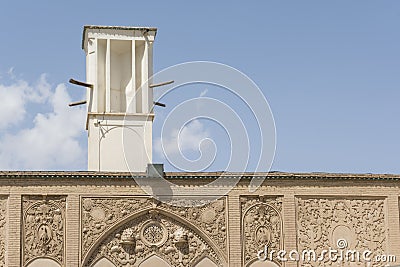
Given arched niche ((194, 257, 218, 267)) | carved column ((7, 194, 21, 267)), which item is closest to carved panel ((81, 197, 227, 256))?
arched niche ((194, 257, 218, 267))

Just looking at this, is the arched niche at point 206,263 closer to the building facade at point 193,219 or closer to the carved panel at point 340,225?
the building facade at point 193,219

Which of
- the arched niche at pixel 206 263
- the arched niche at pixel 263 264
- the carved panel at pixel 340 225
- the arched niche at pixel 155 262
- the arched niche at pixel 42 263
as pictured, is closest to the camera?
the arched niche at pixel 42 263

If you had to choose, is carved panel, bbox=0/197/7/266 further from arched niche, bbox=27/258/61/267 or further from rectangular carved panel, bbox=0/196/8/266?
arched niche, bbox=27/258/61/267

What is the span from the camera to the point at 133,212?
21125 millimetres

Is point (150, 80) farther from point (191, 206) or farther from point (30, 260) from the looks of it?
point (30, 260)

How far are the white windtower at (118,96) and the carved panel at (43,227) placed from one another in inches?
87.7

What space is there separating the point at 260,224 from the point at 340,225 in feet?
5.77

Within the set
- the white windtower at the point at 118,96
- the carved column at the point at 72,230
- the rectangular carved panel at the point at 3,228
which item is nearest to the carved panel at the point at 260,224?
the white windtower at the point at 118,96

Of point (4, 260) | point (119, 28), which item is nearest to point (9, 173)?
point (4, 260)

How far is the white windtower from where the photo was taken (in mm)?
23062

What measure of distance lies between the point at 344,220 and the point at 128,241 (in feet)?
15.5

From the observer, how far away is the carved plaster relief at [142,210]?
20.9m

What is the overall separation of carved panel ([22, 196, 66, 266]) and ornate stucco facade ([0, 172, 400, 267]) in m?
0.02

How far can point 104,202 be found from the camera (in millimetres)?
21109
